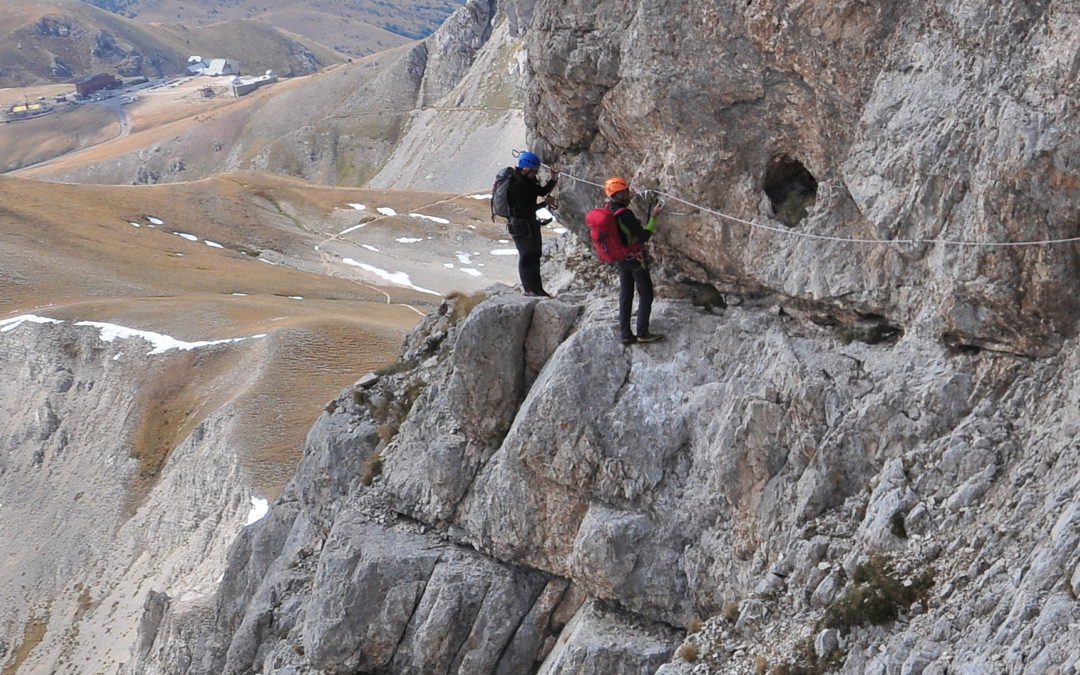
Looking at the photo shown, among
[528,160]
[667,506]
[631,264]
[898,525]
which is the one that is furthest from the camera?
[528,160]

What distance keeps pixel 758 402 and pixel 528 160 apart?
797 centimetres

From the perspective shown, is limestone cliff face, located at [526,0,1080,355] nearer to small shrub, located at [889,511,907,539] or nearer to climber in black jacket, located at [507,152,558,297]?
climber in black jacket, located at [507,152,558,297]

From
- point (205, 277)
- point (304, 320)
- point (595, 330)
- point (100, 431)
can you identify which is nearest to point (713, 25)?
point (595, 330)

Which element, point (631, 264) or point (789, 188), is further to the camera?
point (631, 264)

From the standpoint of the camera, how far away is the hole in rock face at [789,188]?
18.4 m

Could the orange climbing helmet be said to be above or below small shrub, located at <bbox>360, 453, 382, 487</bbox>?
above

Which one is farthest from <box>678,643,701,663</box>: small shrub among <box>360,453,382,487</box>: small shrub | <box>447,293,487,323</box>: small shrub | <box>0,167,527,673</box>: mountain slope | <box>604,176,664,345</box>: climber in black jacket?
<box>0,167,527,673</box>: mountain slope

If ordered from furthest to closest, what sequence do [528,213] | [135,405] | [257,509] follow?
[135,405], [257,509], [528,213]

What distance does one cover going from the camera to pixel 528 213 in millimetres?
23094

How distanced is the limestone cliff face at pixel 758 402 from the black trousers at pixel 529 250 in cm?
89

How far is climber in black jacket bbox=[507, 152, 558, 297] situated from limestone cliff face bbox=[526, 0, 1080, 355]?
2.61 feet

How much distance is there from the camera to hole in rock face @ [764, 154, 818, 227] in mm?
18438

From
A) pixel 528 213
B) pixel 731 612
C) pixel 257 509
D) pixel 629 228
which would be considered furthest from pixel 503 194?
pixel 257 509

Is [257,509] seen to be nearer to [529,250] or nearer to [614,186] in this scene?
[529,250]
